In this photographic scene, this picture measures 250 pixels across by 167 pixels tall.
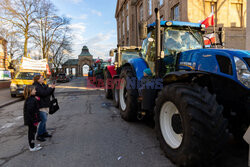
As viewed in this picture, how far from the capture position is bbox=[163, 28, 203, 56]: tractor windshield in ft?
12.6

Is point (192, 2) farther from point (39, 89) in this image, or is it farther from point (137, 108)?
point (39, 89)

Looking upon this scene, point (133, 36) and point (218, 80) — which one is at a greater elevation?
point (133, 36)

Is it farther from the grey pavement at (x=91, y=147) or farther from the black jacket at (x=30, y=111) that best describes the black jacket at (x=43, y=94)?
the grey pavement at (x=91, y=147)

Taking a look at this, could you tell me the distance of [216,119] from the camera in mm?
2109

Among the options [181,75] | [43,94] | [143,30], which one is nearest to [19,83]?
[43,94]

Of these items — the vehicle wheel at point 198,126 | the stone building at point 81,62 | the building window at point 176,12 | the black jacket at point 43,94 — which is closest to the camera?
the vehicle wheel at point 198,126

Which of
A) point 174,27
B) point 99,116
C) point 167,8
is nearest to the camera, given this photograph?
point 174,27

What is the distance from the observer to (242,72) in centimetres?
234

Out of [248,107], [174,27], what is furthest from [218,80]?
[174,27]

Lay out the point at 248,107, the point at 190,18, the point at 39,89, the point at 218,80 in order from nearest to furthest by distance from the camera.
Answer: the point at 248,107, the point at 218,80, the point at 39,89, the point at 190,18

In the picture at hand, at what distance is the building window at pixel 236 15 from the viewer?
14.4 meters

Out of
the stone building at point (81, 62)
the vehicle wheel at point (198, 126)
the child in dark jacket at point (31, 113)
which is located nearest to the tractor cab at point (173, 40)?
the vehicle wheel at point (198, 126)

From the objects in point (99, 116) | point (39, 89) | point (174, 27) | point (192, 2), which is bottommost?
point (99, 116)

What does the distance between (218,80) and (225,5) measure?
14.7 metres
